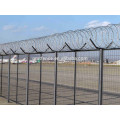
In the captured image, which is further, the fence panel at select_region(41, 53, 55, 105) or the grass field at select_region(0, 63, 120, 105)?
the fence panel at select_region(41, 53, 55, 105)

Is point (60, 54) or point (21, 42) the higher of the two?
point (21, 42)

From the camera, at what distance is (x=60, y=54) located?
7.97m

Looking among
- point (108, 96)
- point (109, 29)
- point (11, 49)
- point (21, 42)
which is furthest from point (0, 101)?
point (109, 29)

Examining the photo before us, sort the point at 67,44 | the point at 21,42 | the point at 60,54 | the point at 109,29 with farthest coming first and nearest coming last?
1. the point at 21,42
2. the point at 60,54
3. the point at 67,44
4. the point at 109,29

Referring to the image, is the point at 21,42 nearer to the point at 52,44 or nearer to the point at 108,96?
the point at 52,44

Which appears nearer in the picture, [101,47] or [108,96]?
[101,47]

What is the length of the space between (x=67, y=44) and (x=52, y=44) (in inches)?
25.6

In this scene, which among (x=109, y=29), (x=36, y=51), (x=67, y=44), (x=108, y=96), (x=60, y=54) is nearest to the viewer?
(x=109, y=29)

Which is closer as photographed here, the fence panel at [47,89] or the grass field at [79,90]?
the grass field at [79,90]

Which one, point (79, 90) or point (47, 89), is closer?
point (79, 90)

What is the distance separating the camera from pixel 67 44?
7.39 metres

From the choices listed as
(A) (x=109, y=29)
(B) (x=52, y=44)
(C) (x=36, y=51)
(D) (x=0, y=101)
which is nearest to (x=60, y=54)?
(B) (x=52, y=44)

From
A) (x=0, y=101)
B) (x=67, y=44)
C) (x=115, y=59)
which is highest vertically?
(x=67, y=44)

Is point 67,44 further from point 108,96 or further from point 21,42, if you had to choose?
point 108,96
